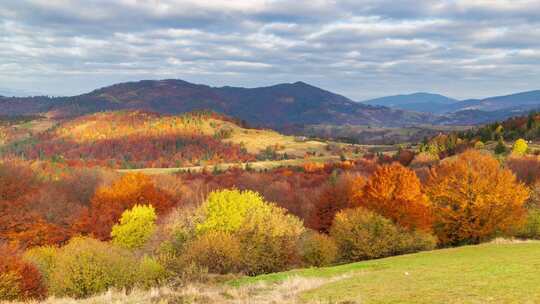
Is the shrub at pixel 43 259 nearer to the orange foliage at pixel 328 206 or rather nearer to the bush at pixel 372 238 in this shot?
the bush at pixel 372 238

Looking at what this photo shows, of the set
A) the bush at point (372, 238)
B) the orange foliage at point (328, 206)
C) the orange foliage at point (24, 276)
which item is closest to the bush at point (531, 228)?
the bush at point (372, 238)

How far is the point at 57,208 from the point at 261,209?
60.3m

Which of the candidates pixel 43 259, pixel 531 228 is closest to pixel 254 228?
pixel 43 259

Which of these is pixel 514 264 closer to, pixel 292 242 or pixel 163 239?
pixel 292 242

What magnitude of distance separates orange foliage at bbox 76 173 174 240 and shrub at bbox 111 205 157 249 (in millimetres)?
13051

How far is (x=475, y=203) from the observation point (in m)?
56.0

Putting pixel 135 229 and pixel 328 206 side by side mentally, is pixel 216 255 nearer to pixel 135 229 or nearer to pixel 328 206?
pixel 135 229

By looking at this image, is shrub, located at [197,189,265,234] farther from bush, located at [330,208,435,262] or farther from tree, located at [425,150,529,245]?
tree, located at [425,150,529,245]

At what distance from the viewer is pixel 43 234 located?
79625 millimetres

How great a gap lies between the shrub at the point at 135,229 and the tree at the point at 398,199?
35.4m

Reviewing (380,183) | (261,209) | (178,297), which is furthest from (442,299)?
(380,183)

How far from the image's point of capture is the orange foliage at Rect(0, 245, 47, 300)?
34844 millimetres

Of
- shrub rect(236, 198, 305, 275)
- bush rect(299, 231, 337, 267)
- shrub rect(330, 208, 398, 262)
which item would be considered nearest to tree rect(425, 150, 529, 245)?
shrub rect(330, 208, 398, 262)

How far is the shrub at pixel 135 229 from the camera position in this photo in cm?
7288
